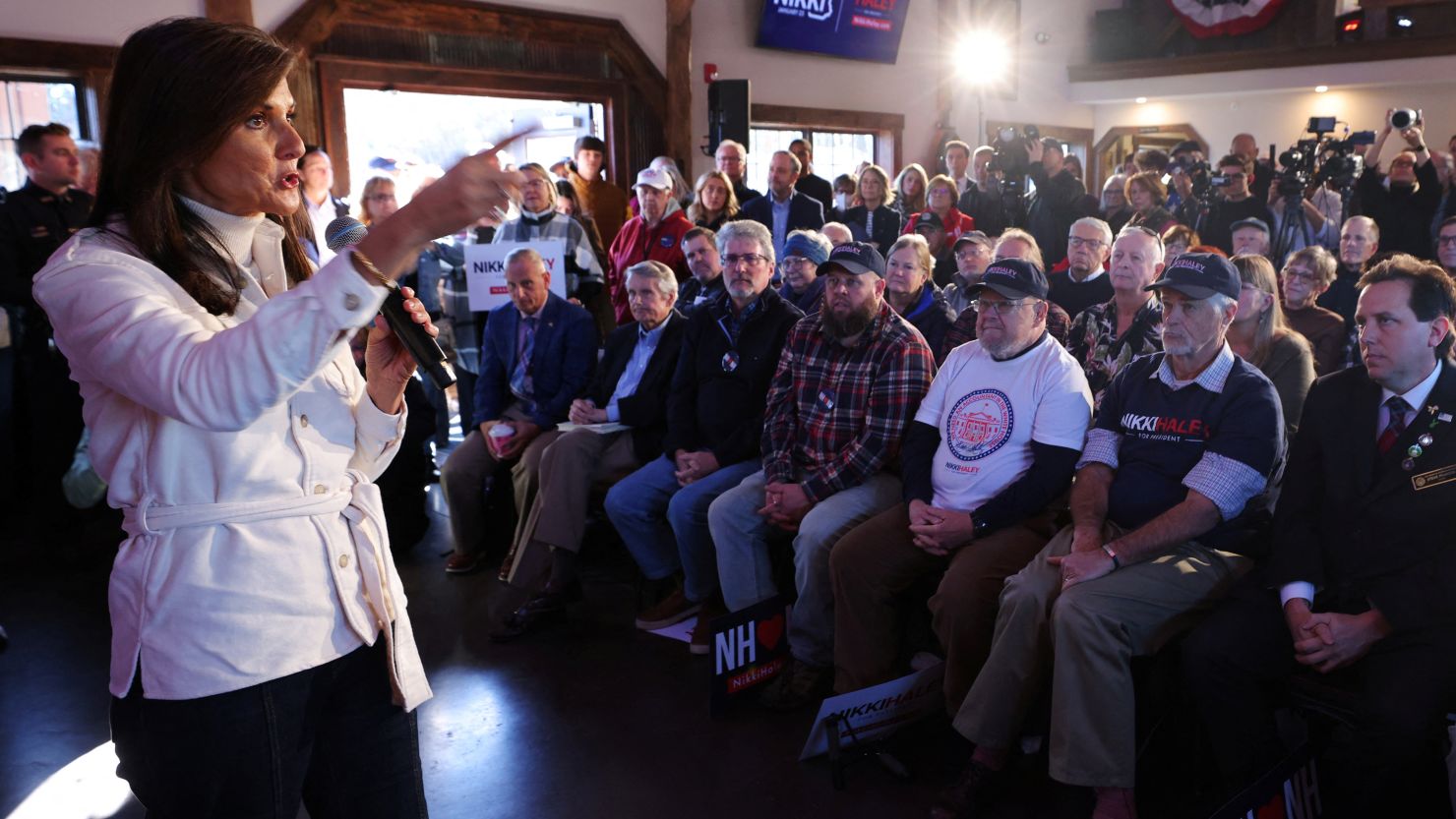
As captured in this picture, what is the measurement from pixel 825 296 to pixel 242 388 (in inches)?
97.4

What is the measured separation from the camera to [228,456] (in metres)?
0.98

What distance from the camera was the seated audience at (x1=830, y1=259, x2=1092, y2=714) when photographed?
270cm

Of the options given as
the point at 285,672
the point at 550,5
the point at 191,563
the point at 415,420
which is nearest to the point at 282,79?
the point at 191,563

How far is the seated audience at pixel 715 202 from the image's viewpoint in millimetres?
5754

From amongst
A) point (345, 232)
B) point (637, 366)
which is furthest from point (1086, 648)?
point (637, 366)

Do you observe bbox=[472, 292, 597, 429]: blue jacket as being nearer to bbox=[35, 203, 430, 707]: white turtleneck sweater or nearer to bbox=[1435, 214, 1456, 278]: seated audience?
bbox=[35, 203, 430, 707]: white turtleneck sweater

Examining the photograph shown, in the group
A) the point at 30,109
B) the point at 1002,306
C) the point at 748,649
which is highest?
the point at 30,109

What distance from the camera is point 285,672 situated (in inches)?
40.5

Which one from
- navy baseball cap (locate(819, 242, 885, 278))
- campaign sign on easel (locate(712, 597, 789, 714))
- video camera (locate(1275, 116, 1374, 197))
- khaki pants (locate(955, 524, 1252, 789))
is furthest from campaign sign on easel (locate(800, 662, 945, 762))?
video camera (locate(1275, 116, 1374, 197))

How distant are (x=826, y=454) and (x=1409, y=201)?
203 inches

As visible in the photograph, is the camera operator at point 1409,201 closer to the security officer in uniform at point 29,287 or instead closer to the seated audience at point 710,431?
the seated audience at point 710,431

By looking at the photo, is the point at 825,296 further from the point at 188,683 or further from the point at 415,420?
the point at 188,683

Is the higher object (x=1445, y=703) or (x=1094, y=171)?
(x=1094, y=171)

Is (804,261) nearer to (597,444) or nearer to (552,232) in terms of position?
(597,444)
